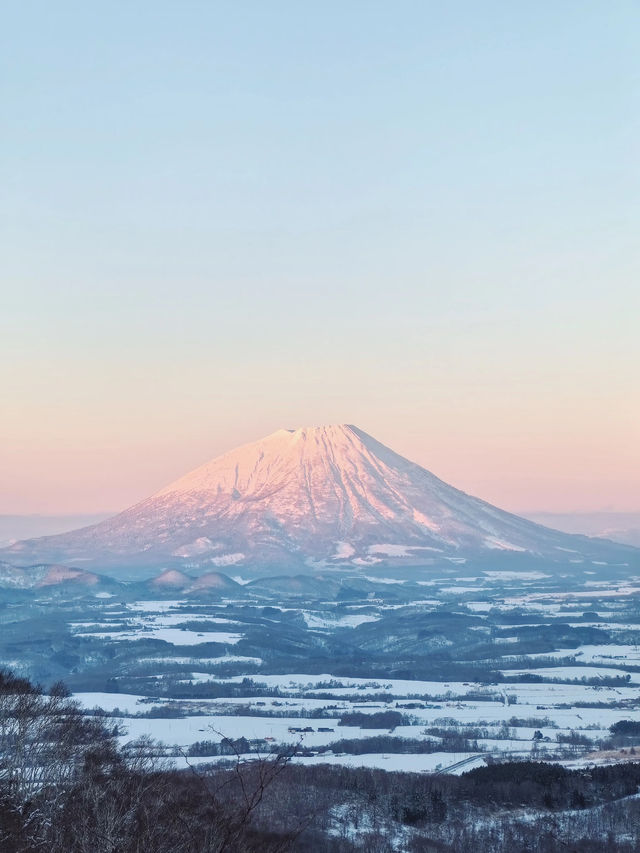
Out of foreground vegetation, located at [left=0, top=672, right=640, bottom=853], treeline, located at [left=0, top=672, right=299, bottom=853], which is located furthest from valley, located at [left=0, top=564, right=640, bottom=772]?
treeline, located at [left=0, top=672, right=299, bottom=853]

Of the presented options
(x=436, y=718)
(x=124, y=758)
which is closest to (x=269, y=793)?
(x=124, y=758)

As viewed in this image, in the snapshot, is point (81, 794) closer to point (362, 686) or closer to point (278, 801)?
point (278, 801)

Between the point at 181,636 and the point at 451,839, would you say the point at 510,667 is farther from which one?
the point at 451,839

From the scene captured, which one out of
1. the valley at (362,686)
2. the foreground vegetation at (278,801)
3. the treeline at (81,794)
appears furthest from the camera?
the valley at (362,686)

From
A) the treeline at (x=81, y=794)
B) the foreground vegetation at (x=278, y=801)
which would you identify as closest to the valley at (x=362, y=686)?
the foreground vegetation at (x=278, y=801)

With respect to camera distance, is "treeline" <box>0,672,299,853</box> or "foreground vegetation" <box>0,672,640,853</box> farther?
"foreground vegetation" <box>0,672,640,853</box>

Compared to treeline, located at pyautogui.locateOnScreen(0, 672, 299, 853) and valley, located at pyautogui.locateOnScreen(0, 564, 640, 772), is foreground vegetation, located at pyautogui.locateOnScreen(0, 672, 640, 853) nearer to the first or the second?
treeline, located at pyautogui.locateOnScreen(0, 672, 299, 853)

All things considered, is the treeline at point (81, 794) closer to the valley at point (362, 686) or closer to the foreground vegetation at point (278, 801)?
the foreground vegetation at point (278, 801)

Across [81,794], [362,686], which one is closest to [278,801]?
[81,794]

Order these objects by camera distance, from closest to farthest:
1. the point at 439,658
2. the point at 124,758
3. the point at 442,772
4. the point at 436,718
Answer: the point at 124,758 < the point at 442,772 < the point at 436,718 < the point at 439,658

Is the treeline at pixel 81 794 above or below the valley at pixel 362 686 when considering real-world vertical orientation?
above

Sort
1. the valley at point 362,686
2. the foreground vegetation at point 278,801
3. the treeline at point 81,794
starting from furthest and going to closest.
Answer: the valley at point 362,686
the foreground vegetation at point 278,801
the treeline at point 81,794
